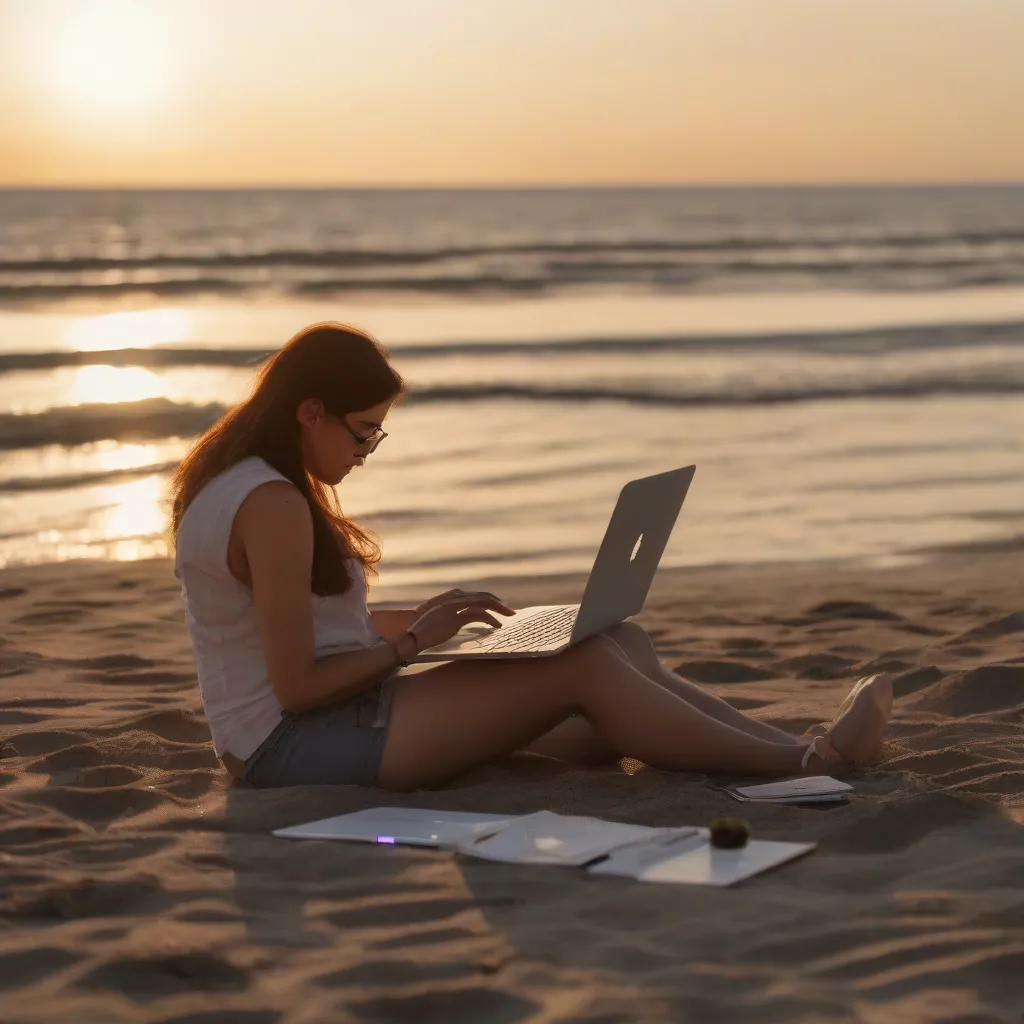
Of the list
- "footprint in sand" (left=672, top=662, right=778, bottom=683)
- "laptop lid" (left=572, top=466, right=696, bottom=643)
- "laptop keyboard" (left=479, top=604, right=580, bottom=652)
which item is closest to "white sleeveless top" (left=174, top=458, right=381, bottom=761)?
"laptop keyboard" (left=479, top=604, right=580, bottom=652)

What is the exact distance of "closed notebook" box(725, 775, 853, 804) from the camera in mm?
3826

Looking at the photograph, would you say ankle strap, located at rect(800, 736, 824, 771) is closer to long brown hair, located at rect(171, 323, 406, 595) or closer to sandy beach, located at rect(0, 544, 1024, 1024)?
sandy beach, located at rect(0, 544, 1024, 1024)

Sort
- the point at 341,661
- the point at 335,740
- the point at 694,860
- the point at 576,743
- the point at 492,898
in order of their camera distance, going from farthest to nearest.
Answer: the point at 576,743 → the point at 335,740 → the point at 341,661 → the point at 694,860 → the point at 492,898

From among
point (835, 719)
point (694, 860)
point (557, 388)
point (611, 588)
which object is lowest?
point (694, 860)

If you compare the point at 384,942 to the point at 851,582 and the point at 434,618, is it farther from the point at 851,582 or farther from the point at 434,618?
the point at 851,582

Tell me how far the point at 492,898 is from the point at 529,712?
2.72ft

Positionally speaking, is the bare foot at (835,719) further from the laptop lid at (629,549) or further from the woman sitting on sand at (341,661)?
the laptop lid at (629,549)

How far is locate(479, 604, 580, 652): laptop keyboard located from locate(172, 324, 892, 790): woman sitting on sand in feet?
0.17

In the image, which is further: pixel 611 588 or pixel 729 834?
pixel 611 588

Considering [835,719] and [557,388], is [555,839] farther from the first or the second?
[557,388]

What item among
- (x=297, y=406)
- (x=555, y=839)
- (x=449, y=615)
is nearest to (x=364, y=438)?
(x=297, y=406)

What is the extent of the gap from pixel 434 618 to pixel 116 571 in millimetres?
4031

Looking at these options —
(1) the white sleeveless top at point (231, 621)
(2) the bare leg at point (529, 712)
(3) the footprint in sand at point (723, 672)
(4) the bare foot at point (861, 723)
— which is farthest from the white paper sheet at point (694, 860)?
(3) the footprint in sand at point (723, 672)

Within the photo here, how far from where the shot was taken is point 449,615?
390 cm
